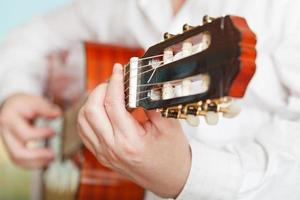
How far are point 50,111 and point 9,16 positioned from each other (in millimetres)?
843

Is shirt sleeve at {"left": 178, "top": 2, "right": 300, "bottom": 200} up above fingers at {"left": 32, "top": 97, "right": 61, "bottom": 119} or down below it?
above

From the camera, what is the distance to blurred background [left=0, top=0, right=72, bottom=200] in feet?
6.47

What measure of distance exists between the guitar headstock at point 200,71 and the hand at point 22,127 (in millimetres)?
621

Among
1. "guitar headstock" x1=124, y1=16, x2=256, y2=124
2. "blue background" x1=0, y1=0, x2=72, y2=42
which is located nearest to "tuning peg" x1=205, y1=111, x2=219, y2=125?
"guitar headstock" x1=124, y1=16, x2=256, y2=124

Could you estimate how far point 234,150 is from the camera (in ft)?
2.75

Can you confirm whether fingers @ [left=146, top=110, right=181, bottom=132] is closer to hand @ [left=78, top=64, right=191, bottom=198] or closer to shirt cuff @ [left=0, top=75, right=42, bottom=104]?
hand @ [left=78, top=64, right=191, bottom=198]

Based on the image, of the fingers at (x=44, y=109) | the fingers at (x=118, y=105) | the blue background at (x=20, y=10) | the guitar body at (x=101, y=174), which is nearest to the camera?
the fingers at (x=118, y=105)

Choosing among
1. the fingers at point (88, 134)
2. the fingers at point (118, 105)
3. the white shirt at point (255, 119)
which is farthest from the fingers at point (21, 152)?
the fingers at point (118, 105)

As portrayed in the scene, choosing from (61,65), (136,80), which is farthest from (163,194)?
(61,65)

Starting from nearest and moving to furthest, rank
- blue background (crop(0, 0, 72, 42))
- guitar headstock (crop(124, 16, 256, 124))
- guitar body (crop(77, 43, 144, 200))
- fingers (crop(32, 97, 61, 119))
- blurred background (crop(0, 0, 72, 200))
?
guitar headstock (crop(124, 16, 256, 124)), guitar body (crop(77, 43, 144, 200)), fingers (crop(32, 97, 61, 119)), blurred background (crop(0, 0, 72, 200)), blue background (crop(0, 0, 72, 42))

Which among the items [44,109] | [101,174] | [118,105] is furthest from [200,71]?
[44,109]

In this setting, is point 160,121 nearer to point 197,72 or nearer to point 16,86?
point 197,72

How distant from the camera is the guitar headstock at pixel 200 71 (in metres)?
0.52

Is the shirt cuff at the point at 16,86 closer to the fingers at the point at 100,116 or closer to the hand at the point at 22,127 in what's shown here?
the hand at the point at 22,127
